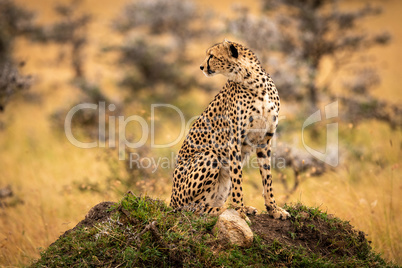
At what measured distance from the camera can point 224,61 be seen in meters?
4.55

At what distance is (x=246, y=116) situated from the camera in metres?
4.47

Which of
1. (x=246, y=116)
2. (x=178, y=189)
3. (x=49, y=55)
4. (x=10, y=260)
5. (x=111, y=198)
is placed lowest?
(x=10, y=260)

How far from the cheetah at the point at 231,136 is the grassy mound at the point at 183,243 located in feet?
1.20

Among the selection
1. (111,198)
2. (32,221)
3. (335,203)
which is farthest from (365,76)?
(32,221)

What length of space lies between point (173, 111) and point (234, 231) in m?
9.80

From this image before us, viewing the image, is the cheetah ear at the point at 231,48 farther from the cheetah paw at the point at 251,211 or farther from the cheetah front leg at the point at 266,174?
the cheetah paw at the point at 251,211

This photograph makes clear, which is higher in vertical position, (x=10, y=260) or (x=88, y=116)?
(x=88, y=116)

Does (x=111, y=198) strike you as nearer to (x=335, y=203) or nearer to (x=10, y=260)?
(x=10, y=260)

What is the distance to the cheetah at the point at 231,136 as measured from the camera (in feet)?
14.7

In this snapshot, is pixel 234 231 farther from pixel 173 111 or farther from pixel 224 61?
pixel 173 111

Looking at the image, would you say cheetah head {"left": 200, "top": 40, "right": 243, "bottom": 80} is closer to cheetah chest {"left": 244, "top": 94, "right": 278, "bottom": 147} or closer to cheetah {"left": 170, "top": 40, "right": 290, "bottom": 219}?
cheetah {"left": 170, "top": 40, "right": 290, "bottom": 219}

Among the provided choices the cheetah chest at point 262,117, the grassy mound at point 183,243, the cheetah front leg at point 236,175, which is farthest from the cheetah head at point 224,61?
the grassy mound at point 183,243

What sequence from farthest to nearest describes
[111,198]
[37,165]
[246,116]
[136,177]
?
[37,165] < [136,177] < [111,198] < [246,116]

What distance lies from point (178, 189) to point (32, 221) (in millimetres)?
2312
